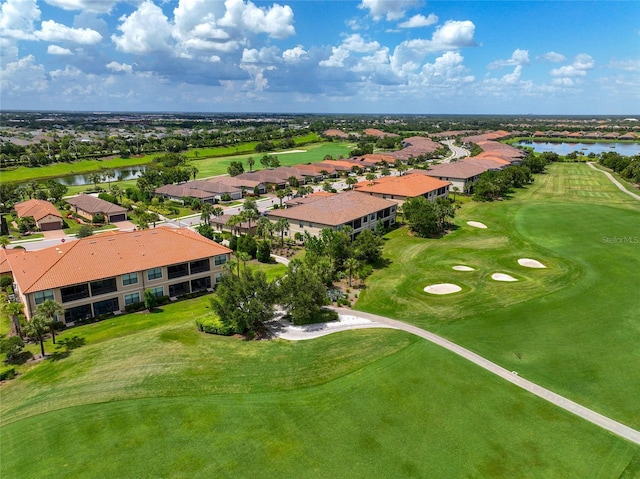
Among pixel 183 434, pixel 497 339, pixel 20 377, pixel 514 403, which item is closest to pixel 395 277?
pixel 497 339

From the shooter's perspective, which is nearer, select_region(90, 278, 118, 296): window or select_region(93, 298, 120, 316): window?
select_region(90, 278, 118, 296): window

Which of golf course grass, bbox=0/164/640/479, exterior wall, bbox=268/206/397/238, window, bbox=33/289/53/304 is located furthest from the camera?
exterior wall, bbox=268/206/397/238

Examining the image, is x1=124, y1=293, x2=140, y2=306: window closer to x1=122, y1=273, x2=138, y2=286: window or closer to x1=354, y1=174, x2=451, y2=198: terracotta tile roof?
x1=122, y1=273, x2=138, y2=286: window

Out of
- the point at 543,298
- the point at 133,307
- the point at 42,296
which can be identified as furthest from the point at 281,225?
the point at 543,298

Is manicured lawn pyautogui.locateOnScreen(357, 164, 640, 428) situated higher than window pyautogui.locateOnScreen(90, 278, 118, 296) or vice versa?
window pyautogui.locateOnScreen(90, 278, 118, 296)

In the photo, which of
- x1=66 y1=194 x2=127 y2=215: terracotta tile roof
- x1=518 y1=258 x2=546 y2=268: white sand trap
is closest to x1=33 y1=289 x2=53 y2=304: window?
x1=66 y1=194 x2=127 y2=215: terracotta tile roof

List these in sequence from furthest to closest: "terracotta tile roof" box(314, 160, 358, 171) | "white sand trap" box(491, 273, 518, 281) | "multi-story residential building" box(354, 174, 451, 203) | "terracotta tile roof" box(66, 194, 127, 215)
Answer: "terracotta tile roof" box(314, 160, 358, 171)
"multi-story residential building" box(354, 174, 451, 203)
"terracotta tile roof" box(66, 194, 127, 215)
"white sand trap" box(491, 273, 518, 281)

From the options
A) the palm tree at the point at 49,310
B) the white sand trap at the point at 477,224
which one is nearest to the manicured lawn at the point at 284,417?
the palm tree at the point at 49,310
